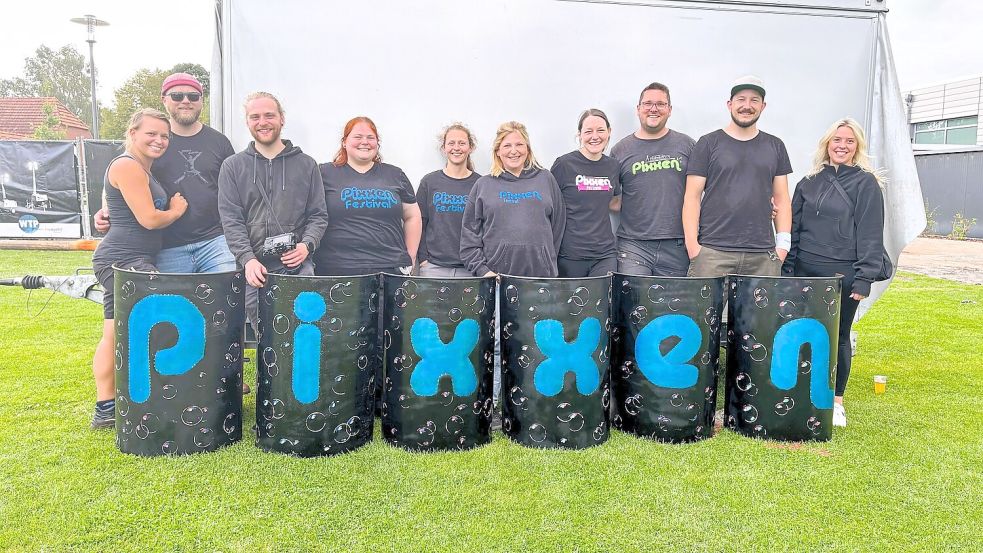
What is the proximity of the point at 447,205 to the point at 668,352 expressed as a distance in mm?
1517

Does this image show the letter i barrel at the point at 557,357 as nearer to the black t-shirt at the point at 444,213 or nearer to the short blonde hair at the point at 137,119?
the black t-shirt at the point at 444,213

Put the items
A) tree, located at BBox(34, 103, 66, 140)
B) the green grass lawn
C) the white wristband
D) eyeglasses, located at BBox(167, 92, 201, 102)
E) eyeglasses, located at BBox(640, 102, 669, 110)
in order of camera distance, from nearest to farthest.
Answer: the green grass lawn → eyeglasses, located at BBox(167, 92, 201, 102) → the white wristband → eyeglasses, located at BBox(640, 102, 669, 110) → tree, located at BBox(34, 103, 66, 140)

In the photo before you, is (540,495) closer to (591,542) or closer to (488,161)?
(591,542)

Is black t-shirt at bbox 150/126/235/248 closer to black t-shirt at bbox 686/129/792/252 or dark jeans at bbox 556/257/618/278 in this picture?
dark jeans at bbox 556/257/618/278

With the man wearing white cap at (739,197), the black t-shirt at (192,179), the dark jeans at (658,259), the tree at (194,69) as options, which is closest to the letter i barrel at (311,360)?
the black t-shirt at (192,179)

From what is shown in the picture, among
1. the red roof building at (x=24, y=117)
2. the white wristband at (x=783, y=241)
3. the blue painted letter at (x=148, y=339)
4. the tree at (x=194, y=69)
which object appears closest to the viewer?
the blue painted letter at (x=148, y=339)

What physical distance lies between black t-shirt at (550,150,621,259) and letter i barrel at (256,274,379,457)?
1.27m

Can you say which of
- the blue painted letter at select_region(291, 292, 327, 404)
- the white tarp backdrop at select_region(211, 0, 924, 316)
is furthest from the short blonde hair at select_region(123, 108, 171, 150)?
the blue painted letter at select_region(291, 292, 327, 404)

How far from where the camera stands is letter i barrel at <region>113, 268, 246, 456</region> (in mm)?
2672

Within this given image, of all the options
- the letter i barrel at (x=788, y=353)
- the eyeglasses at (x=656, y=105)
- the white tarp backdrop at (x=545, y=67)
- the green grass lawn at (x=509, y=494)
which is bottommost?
the green grass lawn at (x=509, y=494)

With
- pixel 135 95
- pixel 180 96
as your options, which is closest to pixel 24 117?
pixel 135 95

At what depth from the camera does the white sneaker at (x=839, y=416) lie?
329 centimetres

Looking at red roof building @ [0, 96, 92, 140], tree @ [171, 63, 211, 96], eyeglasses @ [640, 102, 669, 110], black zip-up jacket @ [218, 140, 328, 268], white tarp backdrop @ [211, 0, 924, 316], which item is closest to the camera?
black zip-up jacket @ [218, 140, 328, 268]

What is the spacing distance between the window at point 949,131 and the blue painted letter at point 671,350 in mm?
31195
